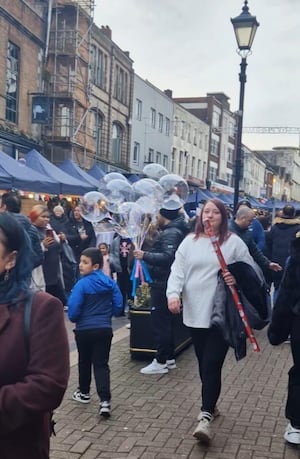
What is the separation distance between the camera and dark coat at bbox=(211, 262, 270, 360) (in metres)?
4.46

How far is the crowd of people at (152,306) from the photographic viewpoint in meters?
2.23

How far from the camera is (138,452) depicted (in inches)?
170

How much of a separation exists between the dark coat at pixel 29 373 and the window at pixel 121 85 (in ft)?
111

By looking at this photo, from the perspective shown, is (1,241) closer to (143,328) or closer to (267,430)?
(267,430)

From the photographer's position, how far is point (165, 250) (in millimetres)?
6227

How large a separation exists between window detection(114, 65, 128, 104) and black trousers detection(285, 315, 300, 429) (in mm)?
31984

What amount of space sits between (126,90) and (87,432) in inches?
1345

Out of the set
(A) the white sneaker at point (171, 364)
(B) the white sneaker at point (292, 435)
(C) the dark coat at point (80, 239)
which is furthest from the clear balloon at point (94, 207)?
(B) the white sneaker at point (292, 435)

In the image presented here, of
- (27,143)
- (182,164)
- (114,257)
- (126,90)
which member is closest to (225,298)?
(114,257)

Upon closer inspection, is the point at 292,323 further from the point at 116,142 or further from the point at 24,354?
the point at 116,142

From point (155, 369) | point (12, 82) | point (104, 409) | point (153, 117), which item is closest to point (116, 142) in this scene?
point (153, 117)

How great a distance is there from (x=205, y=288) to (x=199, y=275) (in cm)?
12

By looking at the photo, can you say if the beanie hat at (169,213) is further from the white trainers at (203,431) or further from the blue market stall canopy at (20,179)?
the blue market stall canopy at (20,179)

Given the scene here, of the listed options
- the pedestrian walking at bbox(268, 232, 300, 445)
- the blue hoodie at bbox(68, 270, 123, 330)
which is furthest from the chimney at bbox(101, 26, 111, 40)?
the pedestrian walking at bbox(268, 232, 300, 445)
